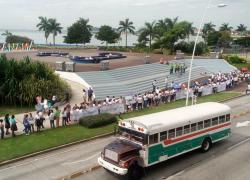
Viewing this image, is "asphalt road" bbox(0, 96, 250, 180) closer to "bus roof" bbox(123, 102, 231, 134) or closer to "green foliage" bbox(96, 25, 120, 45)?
"bus roof" bbox(123, 102, 231, 134)

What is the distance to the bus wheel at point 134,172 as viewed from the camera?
1653 cm

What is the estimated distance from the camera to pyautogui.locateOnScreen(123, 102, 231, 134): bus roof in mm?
17344

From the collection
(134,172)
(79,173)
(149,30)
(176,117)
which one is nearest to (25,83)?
(79,173)

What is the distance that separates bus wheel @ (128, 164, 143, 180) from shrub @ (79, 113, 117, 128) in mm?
9045

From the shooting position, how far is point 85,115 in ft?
89.5

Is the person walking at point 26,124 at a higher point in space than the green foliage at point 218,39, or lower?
lower

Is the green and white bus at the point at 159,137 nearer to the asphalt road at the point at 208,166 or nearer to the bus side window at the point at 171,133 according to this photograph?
the bus side window at the point at 171,133

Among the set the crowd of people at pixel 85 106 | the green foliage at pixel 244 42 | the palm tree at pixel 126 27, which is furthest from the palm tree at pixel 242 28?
the crowd of people at pixel 85 106

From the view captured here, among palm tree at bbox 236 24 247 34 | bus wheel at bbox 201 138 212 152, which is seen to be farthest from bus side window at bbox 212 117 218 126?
palm tree at bbox 236 24 247 34

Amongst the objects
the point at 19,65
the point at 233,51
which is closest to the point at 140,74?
the point at 19,65

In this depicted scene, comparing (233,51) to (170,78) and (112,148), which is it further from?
(112,148)

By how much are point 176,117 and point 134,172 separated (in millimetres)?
3936

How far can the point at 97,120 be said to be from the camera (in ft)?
84.7

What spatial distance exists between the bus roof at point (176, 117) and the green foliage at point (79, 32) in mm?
73375
